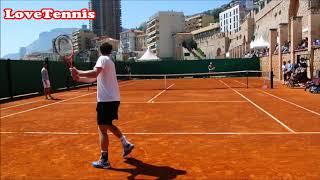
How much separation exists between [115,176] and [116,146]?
2051 mm

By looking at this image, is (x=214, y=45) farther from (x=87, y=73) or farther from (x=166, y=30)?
(x=87, y=73)

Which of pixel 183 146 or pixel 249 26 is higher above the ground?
pixel 249 26

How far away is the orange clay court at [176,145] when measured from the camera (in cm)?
600

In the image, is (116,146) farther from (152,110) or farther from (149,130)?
(152,110)

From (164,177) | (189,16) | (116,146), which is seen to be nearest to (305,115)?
(116,146)

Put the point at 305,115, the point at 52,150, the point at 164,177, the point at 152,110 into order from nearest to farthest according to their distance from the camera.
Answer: the point at 164,177 < the point at 52,150 < the point at 305,115 < the point at 152,110

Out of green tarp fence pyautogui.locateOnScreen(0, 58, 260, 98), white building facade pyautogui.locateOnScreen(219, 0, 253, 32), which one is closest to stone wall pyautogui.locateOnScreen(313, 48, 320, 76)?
green tarp fence pyautogui.locateOnScreen(0, 58, 260, 98)

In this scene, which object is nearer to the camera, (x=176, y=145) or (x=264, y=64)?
(x=176, y=145)

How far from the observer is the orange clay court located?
6.00 metres

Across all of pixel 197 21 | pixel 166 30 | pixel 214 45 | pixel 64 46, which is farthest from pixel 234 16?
pixel 64 46

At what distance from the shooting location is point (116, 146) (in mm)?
7902

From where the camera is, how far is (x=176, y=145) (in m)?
7.82

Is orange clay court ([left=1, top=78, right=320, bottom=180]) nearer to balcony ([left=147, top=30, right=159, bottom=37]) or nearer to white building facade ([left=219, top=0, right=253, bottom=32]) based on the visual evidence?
white building facade ([left=219, top=0, right=253, bottom=32])

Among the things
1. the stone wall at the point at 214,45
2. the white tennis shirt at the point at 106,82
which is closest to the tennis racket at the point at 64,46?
the white tennis shirt at the point at 106,82
